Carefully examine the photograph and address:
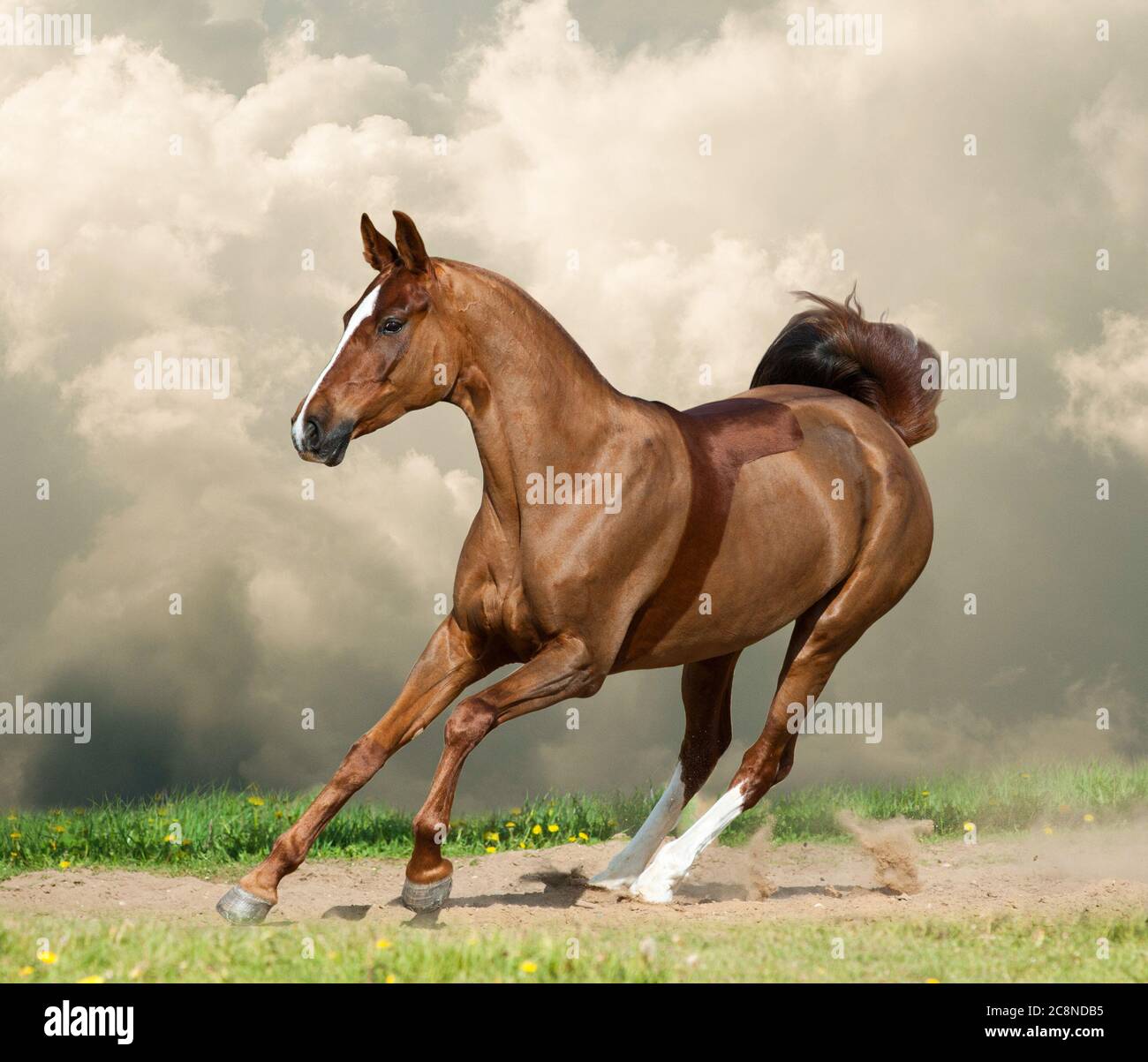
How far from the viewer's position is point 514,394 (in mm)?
6250

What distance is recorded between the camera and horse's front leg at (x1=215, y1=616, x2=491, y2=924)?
598cm

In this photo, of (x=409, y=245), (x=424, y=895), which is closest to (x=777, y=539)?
(x=409, y=245)

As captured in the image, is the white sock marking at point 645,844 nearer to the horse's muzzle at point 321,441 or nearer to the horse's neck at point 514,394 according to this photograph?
the horse's neck at point 514,394

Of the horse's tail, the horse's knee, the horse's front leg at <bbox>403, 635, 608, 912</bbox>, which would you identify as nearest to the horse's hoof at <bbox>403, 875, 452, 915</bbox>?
the horse's front leg at <bbox>403, 635, 608, 912</bbox>

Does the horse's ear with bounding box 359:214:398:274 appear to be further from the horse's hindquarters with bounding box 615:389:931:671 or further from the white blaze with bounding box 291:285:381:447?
the horse's hindquarters with bounding box 615:389:931:671

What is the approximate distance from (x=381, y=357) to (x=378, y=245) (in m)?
0.49

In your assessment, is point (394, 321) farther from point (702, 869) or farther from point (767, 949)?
point (702, 869)

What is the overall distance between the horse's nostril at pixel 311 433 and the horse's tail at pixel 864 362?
130 inches

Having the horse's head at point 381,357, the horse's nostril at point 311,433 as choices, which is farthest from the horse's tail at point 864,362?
the horse's nostril at point 311,433

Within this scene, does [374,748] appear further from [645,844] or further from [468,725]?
[645,844]

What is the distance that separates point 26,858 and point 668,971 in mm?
4883

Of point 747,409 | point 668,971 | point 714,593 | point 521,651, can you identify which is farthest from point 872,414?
point 668,971

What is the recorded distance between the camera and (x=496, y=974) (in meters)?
4.82

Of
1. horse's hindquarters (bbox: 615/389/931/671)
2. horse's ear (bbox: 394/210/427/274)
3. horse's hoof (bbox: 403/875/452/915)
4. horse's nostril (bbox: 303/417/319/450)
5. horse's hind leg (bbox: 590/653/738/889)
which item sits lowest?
horse's hoof (bbox: 403/875/452/915)
